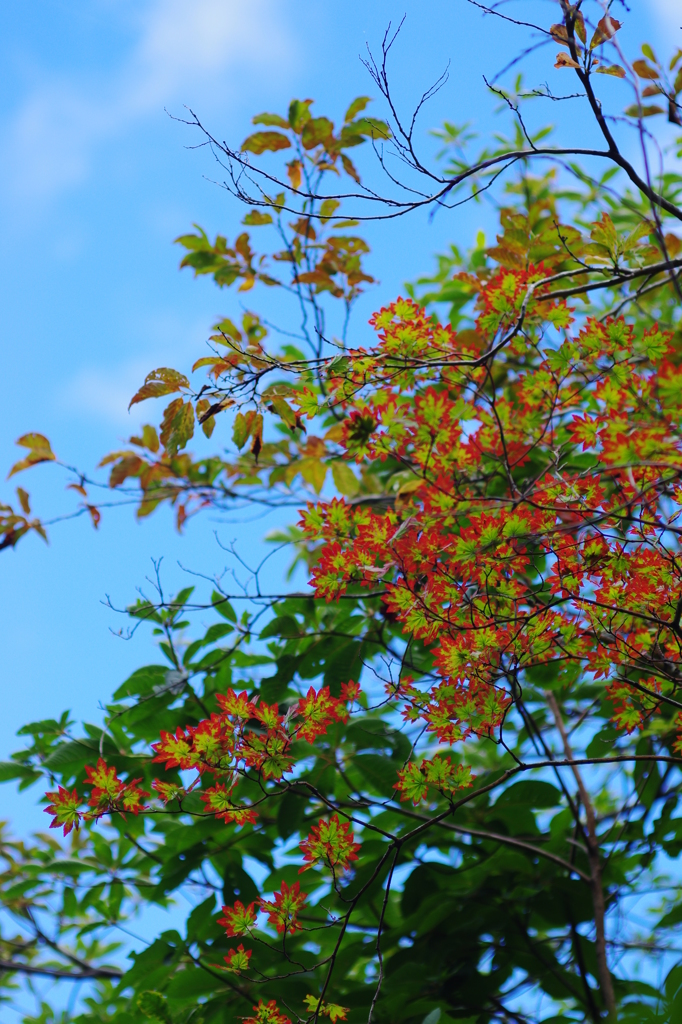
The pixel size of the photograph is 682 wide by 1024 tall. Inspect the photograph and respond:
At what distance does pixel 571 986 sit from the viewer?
197cm

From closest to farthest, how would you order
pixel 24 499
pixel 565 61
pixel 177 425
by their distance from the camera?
pixel 565 61 → pixel 177 425 → pixel 24 499

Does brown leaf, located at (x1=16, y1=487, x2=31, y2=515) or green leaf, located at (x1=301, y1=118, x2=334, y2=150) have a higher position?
green leaf, located at (x1=301, y1=118, x2=334, y2=150)

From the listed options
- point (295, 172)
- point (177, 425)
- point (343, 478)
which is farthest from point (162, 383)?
point (295, 172)

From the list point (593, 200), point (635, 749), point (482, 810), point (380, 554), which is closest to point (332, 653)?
point (380, 554)

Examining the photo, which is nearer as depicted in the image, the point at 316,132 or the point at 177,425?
the point at 177,425

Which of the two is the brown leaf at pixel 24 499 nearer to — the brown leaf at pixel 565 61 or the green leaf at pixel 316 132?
the green leaf at pixel 316 132

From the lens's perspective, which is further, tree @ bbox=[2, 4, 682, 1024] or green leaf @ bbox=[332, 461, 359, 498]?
green leaf @ bbox=[332, 461, 359, 498]

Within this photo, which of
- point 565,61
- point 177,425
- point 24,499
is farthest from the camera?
point 24,499

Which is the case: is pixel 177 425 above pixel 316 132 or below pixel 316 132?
below

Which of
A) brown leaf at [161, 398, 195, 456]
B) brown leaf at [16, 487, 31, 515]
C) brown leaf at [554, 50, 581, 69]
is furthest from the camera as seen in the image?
brown leaf at [16, 487, 31, 515]

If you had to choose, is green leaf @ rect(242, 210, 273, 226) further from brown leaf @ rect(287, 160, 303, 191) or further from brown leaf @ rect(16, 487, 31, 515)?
brown leaf @ rect(16, 487, 31, 515)

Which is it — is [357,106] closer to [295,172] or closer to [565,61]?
[295,172]

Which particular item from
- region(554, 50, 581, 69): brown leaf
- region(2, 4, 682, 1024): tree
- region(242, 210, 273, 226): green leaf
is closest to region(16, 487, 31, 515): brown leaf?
region(2, 4, 682, 1024): tree

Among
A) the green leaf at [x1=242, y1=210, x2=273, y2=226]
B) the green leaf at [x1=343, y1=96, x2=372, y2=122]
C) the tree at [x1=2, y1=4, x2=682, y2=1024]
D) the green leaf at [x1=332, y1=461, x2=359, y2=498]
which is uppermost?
the green leaf at [x1=343, y1=96, x2=372, y2=122]
